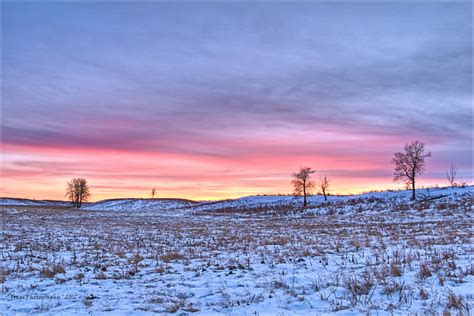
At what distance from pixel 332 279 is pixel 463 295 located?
2647 mm

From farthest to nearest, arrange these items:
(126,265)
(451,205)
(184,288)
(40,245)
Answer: (451,205), (40,245), (126,265), (184,288)

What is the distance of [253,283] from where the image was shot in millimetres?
7980

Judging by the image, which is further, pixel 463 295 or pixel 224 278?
pixel 224 278

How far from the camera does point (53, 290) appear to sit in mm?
7918

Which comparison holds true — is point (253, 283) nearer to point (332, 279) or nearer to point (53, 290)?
point (332, 279)

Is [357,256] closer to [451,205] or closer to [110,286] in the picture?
[110,286]

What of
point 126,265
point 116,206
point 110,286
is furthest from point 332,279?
point 116,206

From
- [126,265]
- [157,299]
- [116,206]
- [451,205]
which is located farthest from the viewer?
[116,206]

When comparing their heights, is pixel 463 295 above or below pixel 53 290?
above

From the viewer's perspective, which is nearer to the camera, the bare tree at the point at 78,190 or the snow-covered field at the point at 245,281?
the snow-covered field at the point at 245,281

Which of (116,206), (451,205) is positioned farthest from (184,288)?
(116,206)

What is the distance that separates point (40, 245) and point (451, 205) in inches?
1621

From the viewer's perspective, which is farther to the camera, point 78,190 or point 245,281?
point 78,190

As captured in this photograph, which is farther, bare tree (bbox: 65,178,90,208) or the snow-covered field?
bare tree (bbox: 65,178,90,208)
